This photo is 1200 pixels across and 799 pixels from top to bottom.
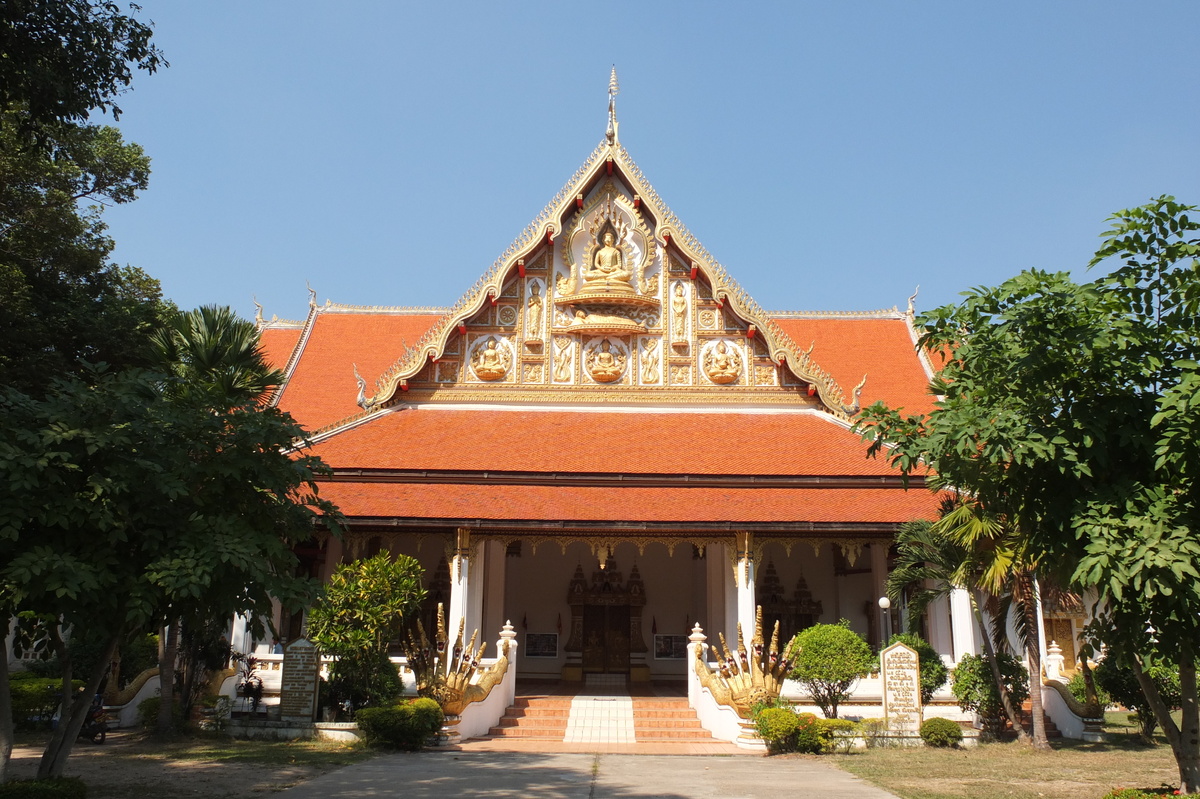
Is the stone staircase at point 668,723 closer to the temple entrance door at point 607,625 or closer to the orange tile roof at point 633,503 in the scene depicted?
the orange tile roof at point 633,503

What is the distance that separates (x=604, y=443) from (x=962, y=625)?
619cm

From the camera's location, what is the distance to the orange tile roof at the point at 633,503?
567 inches

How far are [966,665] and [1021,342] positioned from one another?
828cm

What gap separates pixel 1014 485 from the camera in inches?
280

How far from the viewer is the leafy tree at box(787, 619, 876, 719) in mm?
12750

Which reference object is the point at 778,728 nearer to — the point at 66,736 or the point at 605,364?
the point at 605,364

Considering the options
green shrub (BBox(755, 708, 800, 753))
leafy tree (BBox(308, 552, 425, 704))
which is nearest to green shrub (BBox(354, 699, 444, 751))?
leafy tree (BBox(308, 552, 425, 704))

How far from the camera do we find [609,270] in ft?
56.9

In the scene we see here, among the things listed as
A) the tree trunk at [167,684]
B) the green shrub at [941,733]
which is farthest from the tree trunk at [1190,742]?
the tree trunk at [167,684]

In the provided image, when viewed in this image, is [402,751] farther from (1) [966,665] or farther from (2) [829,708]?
(1) [966,665]

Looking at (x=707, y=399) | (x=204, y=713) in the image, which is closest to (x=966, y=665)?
(x=707, y=399)

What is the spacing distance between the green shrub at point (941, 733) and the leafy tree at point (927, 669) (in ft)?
2.43

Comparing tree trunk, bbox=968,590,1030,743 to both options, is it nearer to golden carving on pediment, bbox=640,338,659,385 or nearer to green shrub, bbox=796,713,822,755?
green shrub, bbox=796,713,822,755

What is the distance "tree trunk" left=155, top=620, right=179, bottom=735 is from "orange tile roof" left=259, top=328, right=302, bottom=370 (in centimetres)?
1057
